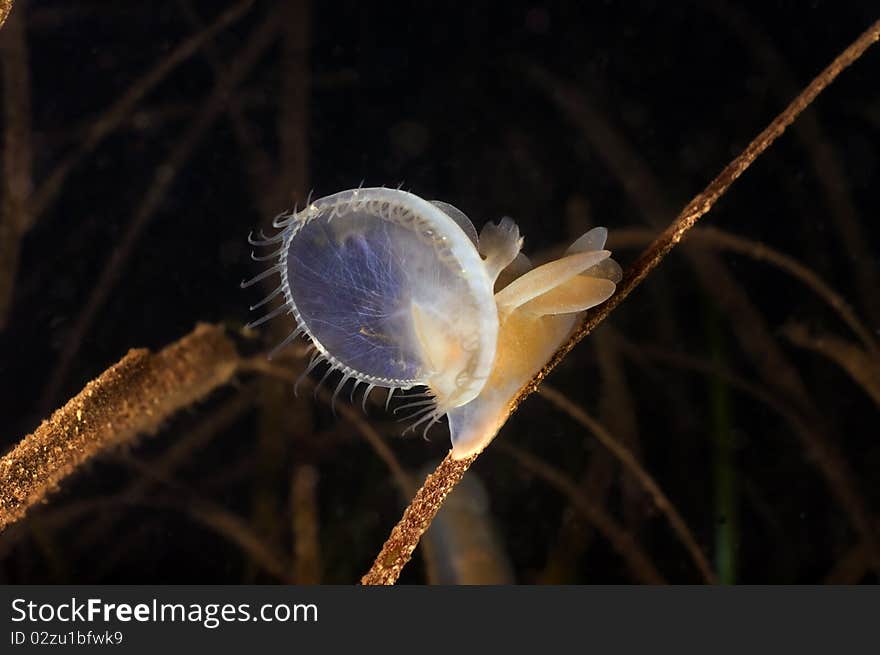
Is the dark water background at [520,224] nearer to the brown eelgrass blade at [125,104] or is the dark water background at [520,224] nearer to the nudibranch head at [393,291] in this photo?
→ the brown eelgrass blade at [125,104]

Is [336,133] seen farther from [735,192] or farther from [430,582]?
[430,582]

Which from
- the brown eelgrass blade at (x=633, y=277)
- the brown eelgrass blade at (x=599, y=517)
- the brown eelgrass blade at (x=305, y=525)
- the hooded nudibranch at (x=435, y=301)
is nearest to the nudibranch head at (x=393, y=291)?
the hooded nudibranch at (x=435, y=301)

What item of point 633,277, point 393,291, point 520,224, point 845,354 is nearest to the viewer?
point 633,277

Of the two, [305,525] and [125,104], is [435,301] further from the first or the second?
[125,104]

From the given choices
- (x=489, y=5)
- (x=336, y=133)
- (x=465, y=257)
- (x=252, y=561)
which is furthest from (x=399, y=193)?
(x=252, y=561)

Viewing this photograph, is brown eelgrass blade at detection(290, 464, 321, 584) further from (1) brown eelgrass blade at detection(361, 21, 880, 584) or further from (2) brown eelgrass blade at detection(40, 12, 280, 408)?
(1) brown eelgrass blade at detection(361, 21, 880, 584)

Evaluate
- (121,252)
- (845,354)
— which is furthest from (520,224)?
(121,252)

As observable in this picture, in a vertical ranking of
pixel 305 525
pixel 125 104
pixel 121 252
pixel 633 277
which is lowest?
pixel 633 277

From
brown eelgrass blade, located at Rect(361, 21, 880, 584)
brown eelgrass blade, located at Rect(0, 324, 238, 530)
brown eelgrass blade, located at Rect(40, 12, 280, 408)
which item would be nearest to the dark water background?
brown eelgrass blade, located at Rect(40, 12, 280, 408)
